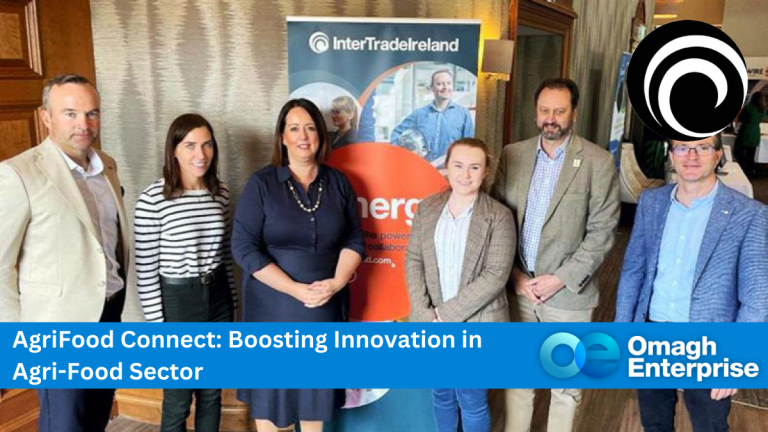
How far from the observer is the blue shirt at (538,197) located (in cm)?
251

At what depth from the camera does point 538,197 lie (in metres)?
2.54

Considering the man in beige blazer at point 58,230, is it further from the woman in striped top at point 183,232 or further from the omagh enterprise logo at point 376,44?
the omagh enterprise logo at point 376,44

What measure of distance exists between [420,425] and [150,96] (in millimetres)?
2043

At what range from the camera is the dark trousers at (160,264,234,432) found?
8.18ft

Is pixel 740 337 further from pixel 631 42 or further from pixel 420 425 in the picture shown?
pixel 631 42

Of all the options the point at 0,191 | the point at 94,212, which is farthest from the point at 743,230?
the point at 0,191

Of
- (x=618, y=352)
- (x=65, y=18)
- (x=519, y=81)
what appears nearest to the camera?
(x=618, y=352)

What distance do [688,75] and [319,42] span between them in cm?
148

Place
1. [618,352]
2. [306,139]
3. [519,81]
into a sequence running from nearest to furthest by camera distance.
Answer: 1. [618,352]
2. [306,139]
3. [519,81]

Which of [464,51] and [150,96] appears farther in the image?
[150,96]

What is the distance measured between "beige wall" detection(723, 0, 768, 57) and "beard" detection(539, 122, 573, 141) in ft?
44.9

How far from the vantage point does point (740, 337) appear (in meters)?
2.07

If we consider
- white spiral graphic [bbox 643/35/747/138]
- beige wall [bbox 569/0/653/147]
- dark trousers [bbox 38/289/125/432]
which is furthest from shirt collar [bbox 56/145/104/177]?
beige wall [bbox 569/0/653/147]

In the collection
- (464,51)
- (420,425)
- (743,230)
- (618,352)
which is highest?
(464,51)
